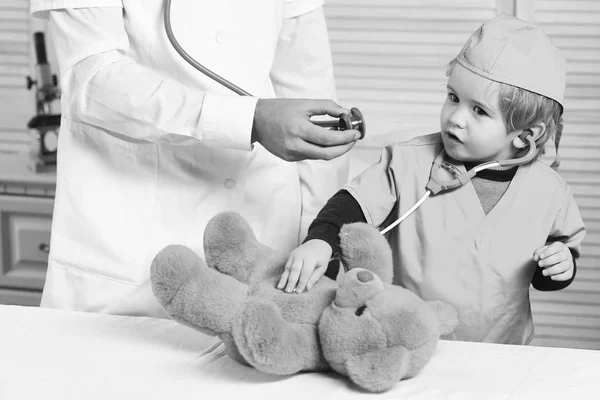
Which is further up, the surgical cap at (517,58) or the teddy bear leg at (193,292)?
the surgical cap at (517,58)

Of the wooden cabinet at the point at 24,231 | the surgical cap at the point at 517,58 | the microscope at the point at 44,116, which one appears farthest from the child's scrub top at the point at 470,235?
the microscope at the point at 44,116

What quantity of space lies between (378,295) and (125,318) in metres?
0.37

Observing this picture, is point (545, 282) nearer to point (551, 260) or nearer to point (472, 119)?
point (551, 260)

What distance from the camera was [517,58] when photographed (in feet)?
3.94

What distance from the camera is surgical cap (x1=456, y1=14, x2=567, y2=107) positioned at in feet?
3.94

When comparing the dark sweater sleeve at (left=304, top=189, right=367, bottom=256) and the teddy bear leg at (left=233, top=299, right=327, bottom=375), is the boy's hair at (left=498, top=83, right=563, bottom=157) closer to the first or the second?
the dark sweater sleeve at (left=304, top=189, right=367, bottom=256)

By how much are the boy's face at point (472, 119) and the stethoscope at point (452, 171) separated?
2 cm

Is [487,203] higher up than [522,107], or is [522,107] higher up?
[522,107]

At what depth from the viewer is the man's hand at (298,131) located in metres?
0.98

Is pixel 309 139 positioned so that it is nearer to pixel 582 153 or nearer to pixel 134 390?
pixel 134 390

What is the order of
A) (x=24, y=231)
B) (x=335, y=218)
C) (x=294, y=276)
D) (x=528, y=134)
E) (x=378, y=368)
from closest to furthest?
(x=378, y=368), (x=294, y=276), (x=335, y=218), (x=528, y=134), (x=24, y=231)

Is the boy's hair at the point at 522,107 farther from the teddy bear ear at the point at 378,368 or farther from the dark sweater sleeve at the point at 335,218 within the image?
the teddy bear ear at the point at 378,368

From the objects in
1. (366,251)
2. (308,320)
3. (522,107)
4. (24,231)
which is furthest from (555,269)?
(24,231)

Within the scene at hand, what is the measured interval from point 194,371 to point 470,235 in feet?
1.71
